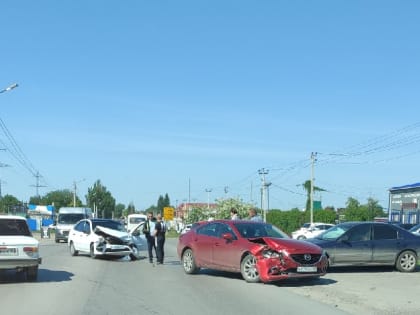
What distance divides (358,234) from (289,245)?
401 cm

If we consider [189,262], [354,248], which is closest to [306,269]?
[354,248]

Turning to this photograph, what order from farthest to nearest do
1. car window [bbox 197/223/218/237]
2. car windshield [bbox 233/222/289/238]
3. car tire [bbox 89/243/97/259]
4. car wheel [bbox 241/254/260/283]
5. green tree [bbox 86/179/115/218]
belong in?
green tree [bbox 86/179/115/218] < car tire [bbox 89/243/97/259] < car window [bbox 197/223/218/237] < car windshield [bbox 233/222/289/238] < car wheel [bbox 241/254/260/283]

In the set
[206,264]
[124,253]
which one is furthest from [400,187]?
[206,264]

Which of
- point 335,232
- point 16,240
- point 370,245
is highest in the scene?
point 335,232

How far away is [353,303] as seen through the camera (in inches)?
456

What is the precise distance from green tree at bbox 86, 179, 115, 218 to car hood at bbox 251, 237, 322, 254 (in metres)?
122

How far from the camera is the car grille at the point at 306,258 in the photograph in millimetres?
13930

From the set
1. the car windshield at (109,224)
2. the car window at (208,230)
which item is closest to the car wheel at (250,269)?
the car window at (208,230)

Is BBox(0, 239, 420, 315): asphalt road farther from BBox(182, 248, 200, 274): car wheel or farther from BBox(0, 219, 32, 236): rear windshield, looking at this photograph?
BBox(0, 219, 32, 236): rear windshield

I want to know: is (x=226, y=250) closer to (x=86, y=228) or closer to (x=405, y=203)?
(x=86, y=228)

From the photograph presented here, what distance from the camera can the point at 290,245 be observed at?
1412 centimetres

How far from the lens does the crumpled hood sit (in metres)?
14.0

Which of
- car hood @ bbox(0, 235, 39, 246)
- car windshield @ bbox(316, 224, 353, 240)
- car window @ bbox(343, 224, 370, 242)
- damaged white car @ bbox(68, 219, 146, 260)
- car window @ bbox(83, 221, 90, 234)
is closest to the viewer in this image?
car hood @ bbox(0, 235, 39, 246)

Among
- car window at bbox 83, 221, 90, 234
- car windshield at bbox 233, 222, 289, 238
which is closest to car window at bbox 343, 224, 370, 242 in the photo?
car windshield at bbox 233, 222, 289, 238
